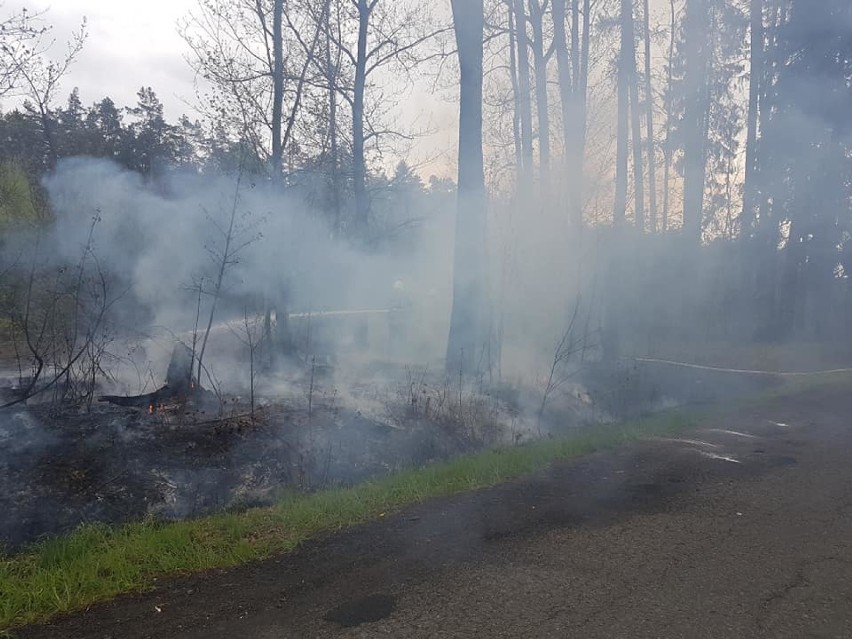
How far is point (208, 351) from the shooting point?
9055 mm

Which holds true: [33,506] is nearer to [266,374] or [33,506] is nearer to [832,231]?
[266,374]

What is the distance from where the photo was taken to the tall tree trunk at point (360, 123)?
43.7 feet

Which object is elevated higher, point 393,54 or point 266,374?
point 393,54

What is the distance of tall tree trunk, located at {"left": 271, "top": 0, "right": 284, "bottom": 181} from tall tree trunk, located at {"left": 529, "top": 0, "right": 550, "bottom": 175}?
630 centimetres

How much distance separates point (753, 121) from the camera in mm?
15109

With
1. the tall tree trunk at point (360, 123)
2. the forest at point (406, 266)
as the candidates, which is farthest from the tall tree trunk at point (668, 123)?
the tall tree trunk at point (360, 123)

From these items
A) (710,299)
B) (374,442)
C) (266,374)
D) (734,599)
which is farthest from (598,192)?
(734,599)

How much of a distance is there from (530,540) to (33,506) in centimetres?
331

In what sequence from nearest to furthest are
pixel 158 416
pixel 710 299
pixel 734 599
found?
1. pixel 734 599
2. pixel 158 416
3. pixel 710 299

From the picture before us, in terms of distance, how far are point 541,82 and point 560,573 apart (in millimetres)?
14313

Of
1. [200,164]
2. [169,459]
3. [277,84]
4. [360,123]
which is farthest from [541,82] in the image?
[169,459]

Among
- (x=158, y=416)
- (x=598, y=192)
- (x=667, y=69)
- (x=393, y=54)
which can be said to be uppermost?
(x=667, y=69)

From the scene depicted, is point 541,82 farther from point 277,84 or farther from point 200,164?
point 200,164

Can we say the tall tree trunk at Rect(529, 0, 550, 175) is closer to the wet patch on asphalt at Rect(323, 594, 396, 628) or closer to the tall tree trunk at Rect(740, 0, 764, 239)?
the tall tree trunk at Rect(740, 0, 764, 239)
